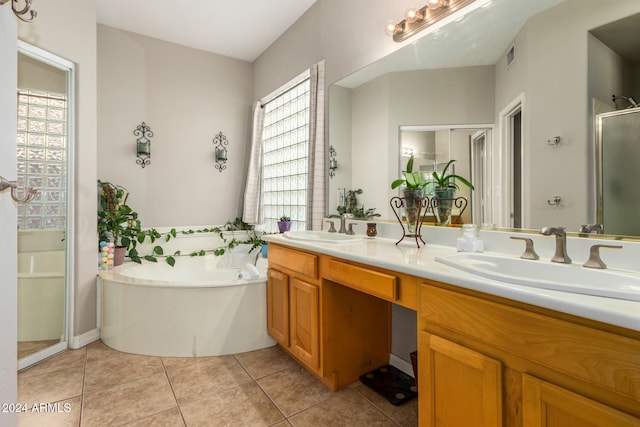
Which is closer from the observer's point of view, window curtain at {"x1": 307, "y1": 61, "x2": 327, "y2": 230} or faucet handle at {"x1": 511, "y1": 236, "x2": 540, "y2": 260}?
faucet handle at {"x1": 511, "y1": 236, "x2": 540, "y2": 260}

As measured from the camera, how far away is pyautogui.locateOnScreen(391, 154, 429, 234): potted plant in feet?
5.65

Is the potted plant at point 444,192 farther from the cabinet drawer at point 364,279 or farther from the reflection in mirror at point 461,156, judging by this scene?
the cabinet drawer at point 364,279

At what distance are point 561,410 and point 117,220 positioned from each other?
3187mm

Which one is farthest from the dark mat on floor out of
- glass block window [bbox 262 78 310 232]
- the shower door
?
glass block window [bbox 262 78 310 232]

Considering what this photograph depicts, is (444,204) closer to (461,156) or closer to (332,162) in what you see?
(461,156)

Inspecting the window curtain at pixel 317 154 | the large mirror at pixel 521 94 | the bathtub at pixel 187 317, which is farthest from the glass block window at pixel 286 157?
the large mirror at pixel 521 94

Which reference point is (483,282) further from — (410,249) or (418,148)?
(418,148)

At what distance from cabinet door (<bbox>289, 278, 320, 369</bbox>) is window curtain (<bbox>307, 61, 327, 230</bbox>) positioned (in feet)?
2.36

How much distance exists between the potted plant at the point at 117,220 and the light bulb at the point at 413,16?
2.74 meters

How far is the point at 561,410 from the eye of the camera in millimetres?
769

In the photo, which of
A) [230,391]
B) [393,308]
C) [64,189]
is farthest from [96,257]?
[393,308]

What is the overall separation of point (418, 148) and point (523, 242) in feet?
2.40

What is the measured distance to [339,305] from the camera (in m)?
1.79

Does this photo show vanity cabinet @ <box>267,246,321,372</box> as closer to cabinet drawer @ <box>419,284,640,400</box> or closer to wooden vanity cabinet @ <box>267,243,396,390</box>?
wooden vanity cabinet @ <box>267,243,396,390</box>
